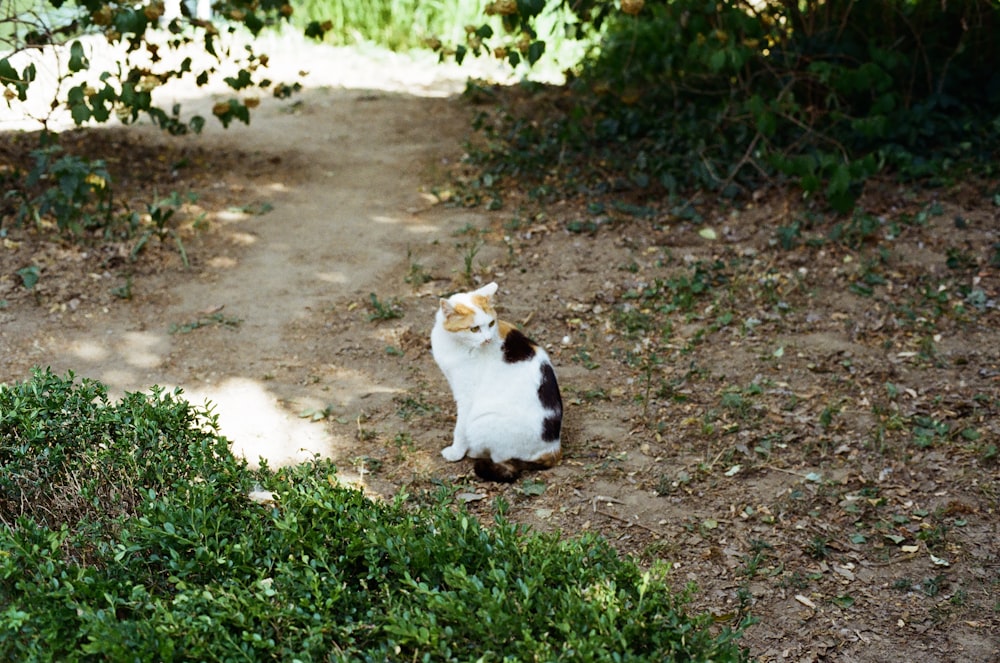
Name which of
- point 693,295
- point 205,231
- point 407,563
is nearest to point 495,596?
point 407,563

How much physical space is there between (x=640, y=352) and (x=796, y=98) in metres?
3.67

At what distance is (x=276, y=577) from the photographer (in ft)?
8.67

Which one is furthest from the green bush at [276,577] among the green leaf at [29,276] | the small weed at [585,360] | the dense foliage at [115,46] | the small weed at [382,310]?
the dense foliage at [115,46]

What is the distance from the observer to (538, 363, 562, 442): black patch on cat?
169 inches

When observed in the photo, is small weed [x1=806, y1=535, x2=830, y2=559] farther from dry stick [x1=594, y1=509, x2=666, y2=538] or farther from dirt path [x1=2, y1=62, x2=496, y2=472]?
dirt path [x1=2, y1=62, x2=496, y2=472]

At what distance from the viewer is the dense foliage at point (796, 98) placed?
7.02 m

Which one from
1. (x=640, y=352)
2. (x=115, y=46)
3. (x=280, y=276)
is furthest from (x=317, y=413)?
(x=115, y=46)

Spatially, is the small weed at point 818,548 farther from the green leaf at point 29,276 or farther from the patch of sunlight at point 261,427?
the green leaf at point 29,276

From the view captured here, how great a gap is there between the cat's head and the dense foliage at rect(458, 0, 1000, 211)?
3.09 metres

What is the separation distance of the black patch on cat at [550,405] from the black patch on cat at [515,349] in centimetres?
10

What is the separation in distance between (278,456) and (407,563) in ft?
6.71

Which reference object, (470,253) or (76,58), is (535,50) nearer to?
(470,253)

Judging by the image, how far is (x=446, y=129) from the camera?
9086mm

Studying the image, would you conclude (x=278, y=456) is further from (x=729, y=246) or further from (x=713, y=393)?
(x=729, y=246)
